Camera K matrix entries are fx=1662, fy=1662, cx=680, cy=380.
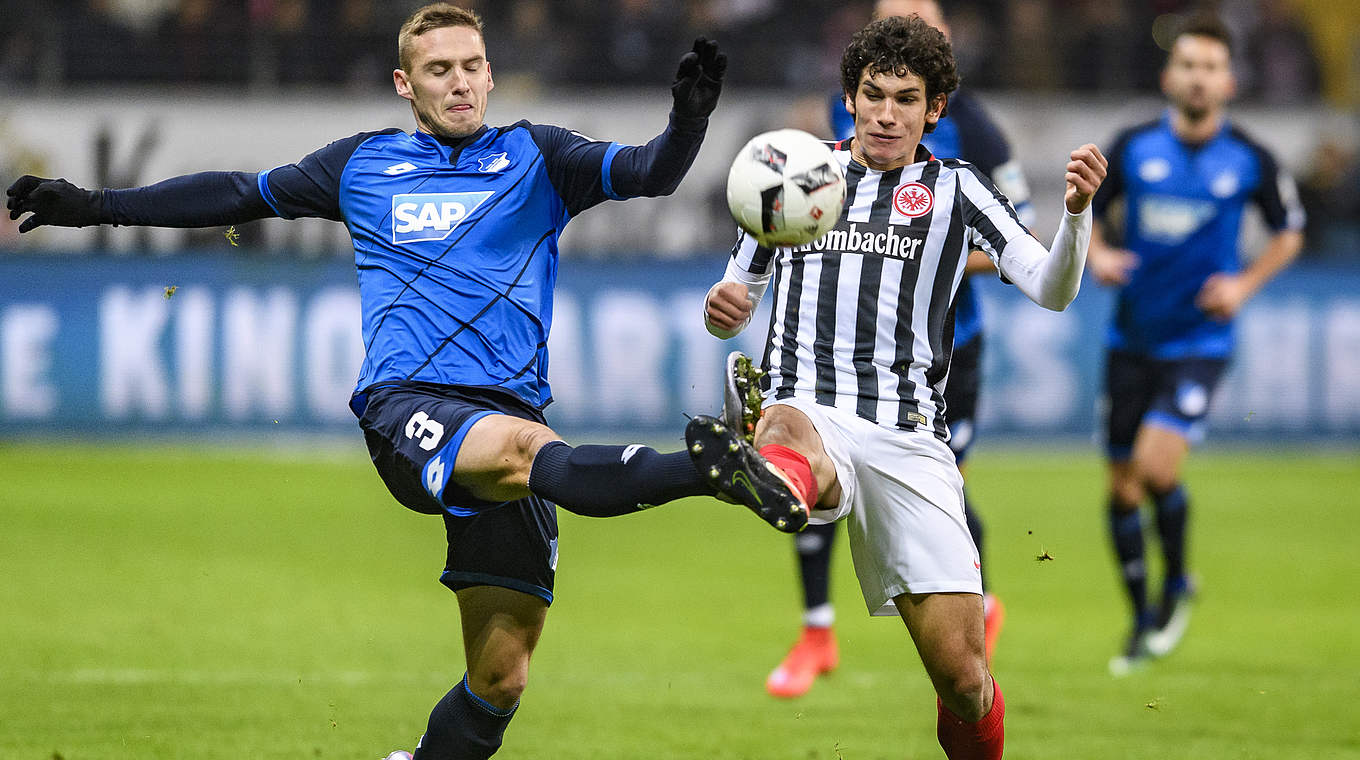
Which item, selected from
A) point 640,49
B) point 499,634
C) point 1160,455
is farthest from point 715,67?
point 640,49

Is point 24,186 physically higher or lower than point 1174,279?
higher

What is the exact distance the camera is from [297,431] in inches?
563

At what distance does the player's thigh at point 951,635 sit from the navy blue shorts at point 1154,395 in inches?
149

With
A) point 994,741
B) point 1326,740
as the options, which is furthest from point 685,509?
point 994,741

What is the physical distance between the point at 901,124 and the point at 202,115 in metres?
12.2

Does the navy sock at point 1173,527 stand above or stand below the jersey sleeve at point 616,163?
below

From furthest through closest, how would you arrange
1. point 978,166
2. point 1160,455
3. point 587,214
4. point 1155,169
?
point 587,214, point 1155,169, point 1160,455, point 978,166

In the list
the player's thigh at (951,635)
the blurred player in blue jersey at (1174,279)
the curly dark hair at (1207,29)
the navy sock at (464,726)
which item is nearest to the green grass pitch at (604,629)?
the blurred player in blue jersey at (1174,279)

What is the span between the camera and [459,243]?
466cm

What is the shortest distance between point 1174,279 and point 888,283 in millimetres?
4142

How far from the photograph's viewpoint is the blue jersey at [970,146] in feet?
22.0

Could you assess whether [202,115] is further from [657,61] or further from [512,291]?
[512,291]

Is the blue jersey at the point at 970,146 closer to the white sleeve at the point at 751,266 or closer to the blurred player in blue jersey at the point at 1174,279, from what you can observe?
the blurred player in blue jersey at the point at 1174,279

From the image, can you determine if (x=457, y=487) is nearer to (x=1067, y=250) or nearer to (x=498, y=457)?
(x=498, y=457)
